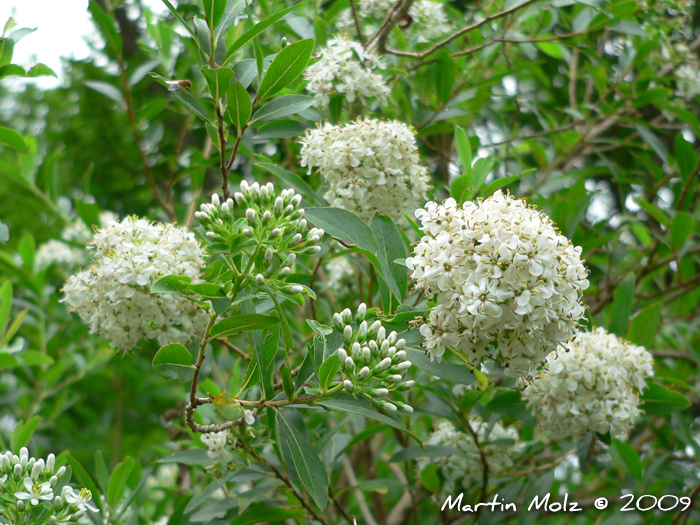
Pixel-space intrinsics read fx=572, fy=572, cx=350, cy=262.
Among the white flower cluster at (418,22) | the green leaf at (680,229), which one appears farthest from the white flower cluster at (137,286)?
the green leaf at (680,229)

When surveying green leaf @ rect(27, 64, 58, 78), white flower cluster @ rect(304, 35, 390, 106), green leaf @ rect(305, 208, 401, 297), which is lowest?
green leaf @ rect(305, 208, 401, 297)

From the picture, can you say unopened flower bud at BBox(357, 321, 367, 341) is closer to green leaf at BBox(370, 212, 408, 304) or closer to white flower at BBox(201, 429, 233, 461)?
green leaf at BBox(370, 212, 408, 304)

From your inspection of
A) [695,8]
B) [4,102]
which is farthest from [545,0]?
[4,102]

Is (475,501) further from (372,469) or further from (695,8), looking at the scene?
(695,8)

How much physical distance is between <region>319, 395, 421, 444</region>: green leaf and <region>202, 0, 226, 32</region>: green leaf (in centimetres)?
120

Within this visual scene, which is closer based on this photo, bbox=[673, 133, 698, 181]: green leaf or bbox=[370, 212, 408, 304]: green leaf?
bbox=[370, 212, 408, 304]: green leaf

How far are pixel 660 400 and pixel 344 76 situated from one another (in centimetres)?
184

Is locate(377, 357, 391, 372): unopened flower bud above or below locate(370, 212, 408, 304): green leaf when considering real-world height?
below

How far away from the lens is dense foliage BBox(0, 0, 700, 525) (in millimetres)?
1516

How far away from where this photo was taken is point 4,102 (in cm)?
964

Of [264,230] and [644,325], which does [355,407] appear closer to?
[264,230]

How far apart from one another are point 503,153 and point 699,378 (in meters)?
2.03

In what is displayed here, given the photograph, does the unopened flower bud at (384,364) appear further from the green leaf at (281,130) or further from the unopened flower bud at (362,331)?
the green leaf at (281,130)

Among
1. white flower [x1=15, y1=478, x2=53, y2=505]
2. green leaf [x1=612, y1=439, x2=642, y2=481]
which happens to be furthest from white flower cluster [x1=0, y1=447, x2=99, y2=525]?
green leaf [x1=612, y1=439, x2=642, y2=481]
